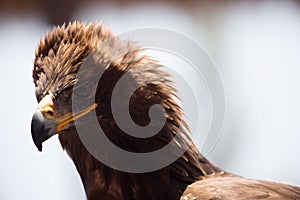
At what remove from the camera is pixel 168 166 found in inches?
144

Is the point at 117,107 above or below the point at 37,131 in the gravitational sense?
above

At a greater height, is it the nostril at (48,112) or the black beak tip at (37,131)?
the nostril at (48,112)

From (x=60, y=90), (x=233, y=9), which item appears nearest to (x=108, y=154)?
(x=60, y=90)

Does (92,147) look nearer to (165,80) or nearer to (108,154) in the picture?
(108,154)

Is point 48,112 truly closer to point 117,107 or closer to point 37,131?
point 37,131

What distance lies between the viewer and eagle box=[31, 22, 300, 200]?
11.8ft

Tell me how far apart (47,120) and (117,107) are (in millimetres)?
276

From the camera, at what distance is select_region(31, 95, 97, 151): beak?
3512 mm

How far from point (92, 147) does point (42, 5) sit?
106 centimetres

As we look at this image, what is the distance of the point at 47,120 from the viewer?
3543 mm

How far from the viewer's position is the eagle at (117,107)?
3.60 m

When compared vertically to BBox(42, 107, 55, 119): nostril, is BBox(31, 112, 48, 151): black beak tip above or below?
below

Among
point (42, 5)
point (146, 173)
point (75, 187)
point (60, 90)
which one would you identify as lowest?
point (75, 187)

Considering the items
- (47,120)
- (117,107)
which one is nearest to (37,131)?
(47,120)
